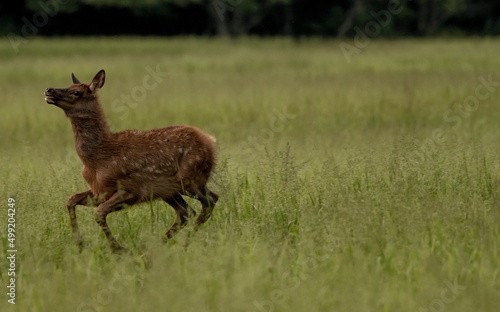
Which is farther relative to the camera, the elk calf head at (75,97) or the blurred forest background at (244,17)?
the blurred forest background at (244,17)

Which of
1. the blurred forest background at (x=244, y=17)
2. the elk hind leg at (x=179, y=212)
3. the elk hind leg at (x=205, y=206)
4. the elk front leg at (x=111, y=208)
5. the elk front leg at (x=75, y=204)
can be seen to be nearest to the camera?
the elk front leg at (x=111, y=208)

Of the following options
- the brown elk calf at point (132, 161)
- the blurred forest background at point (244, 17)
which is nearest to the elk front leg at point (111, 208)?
the brown elk calf at point (132, 161)

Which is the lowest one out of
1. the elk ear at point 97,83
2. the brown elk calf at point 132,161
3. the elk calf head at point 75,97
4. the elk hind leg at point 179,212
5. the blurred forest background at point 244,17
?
the blurred forest background at point 244,17

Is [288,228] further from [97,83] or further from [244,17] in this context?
[244,17]

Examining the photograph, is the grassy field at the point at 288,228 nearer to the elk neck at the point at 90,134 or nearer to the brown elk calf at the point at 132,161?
the brown elk calf at the point at 132,161

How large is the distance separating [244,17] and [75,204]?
47787mm

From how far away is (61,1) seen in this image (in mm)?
41188

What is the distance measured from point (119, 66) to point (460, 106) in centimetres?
1011

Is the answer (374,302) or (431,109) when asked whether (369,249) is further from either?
(431,109)

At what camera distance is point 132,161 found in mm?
5855

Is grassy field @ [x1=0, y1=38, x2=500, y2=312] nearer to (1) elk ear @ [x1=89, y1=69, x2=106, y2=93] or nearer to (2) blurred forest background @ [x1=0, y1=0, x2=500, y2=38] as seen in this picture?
(1) elk ear @ [x1=89, y1=69, x2=106, y2=93]

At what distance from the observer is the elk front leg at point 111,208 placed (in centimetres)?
556

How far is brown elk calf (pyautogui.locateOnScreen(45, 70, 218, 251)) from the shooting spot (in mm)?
5812

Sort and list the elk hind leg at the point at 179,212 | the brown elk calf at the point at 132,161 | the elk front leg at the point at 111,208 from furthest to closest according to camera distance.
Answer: the elk hind leg at the point at 179,212 < the brown elk calf at the point at 132,161 < the elk front leg at the point at 111,208
